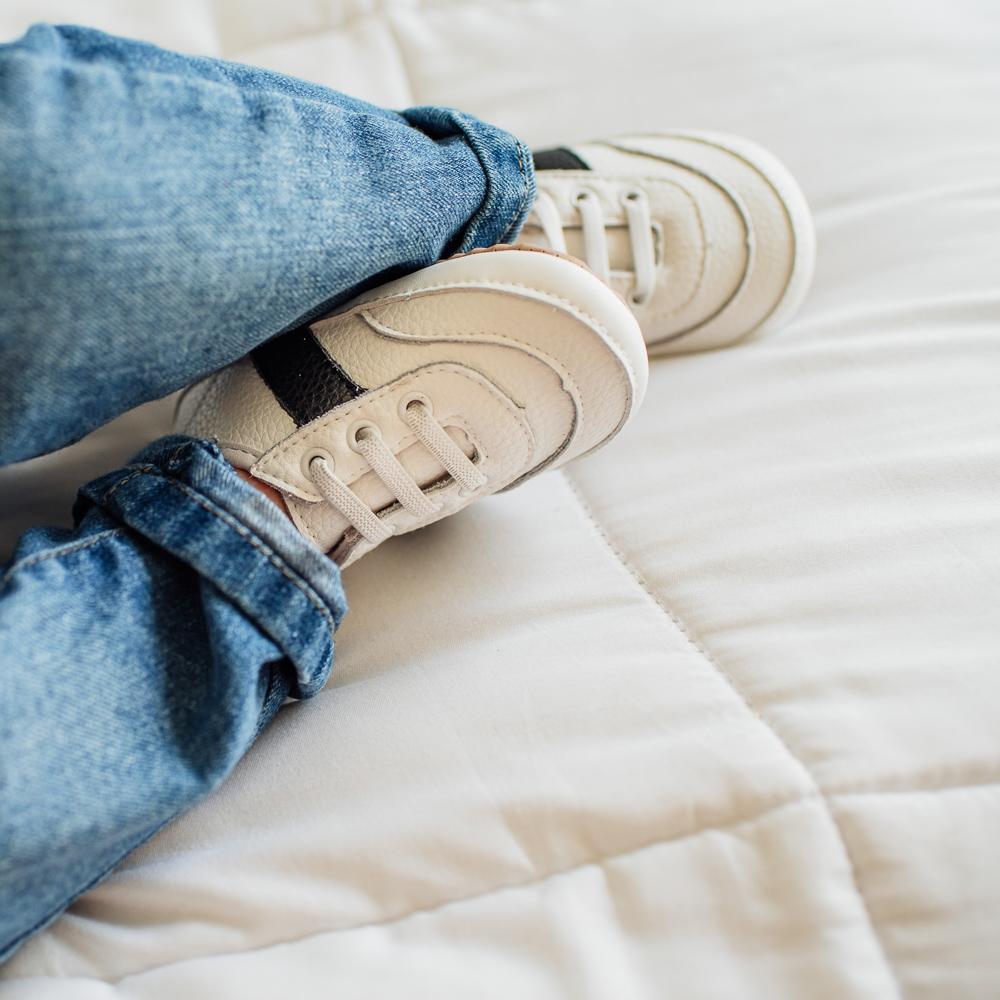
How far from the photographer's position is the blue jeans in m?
0.42

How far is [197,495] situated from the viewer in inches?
19.3

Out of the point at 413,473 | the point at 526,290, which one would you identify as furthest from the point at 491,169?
the point at 413,473

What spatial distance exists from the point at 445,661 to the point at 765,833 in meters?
0.19

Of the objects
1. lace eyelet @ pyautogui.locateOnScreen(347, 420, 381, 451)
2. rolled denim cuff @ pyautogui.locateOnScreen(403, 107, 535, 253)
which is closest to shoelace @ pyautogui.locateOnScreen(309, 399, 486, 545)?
lace eyelet @ pyautogui.locateOnScreen(347, 420, 381, 451)

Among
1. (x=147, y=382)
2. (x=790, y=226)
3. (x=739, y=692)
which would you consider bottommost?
(x=739, y=692)

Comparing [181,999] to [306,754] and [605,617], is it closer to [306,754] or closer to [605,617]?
[306,754]

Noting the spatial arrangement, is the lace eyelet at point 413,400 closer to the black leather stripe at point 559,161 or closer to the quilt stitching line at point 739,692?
the quilt stitching line at point 739,692

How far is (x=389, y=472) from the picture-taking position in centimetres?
56

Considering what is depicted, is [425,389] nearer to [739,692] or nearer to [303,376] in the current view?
[303,376]

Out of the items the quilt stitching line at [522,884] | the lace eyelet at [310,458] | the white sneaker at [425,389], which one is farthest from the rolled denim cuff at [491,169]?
the quilt stitching line at [522,884]

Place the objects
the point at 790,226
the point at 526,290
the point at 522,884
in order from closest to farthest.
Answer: the point at 522,884
the point at 526,290
the point at 790,226

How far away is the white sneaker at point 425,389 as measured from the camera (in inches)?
21.6

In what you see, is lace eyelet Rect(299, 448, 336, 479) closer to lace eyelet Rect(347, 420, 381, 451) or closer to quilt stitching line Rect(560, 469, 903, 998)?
lace eyelet Rect(347, 420, 381, 451)

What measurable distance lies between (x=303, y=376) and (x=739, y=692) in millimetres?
308
